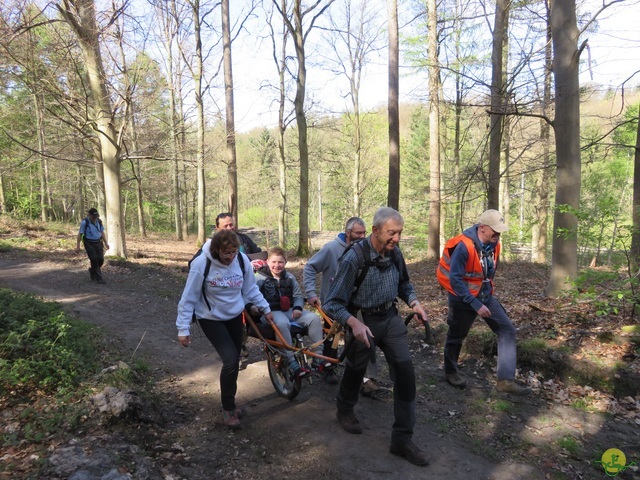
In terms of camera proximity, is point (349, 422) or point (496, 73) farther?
point (496, 73)

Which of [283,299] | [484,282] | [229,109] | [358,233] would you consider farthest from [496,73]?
[229,109]

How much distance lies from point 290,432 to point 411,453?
121 centimetres

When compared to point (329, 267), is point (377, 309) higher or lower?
lower

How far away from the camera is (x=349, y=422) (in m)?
4.02

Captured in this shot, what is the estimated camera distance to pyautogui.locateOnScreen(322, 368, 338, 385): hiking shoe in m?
5.21

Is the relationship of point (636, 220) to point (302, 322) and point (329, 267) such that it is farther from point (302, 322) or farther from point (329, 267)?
point (302, 322)

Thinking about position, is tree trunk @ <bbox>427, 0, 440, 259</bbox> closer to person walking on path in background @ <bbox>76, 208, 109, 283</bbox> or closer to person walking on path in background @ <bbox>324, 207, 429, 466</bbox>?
person walking on path in background @ <bbox>76, 208, 109, 283</bbox>

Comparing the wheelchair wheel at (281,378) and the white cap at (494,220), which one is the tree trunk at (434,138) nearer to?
the white cap at (494,220)

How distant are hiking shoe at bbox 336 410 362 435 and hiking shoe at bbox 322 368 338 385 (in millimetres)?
1082

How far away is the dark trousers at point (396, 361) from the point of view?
3.50 m

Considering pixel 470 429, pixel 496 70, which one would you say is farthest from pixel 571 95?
pixel 470 429

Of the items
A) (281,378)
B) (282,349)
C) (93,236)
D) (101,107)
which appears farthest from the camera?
(101,107)

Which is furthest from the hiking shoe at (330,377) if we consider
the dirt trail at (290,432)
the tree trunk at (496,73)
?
the tree trunk at (496,73)

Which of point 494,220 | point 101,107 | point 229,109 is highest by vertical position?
point 229,109
